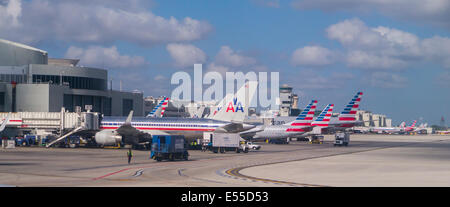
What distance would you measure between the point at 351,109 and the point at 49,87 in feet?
189

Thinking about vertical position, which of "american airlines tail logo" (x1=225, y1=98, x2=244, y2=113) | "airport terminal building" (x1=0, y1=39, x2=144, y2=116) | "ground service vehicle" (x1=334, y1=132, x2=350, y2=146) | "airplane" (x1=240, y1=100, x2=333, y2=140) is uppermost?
"airport terminal building" (x1=0, y1=39, x2=144, y2=116)

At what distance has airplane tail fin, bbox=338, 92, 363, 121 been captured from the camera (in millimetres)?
97800

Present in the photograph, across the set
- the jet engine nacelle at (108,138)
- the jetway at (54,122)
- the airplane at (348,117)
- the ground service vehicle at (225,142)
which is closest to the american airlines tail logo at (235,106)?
the ground service vehicle at (225,142)

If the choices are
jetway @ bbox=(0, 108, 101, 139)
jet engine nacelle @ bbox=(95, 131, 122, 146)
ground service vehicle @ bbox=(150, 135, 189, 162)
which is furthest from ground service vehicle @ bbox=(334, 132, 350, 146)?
ground service vehicle @ bbox=(150, 135, 189, 162)

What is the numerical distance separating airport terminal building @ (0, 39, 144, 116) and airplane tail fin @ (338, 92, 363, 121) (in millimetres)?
47870

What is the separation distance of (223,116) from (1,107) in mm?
47759

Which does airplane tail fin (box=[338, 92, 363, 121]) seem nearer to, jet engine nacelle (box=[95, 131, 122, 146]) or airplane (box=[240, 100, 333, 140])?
airplane (box=[240, 100, 333, 140])

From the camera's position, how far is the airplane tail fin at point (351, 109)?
321 ft

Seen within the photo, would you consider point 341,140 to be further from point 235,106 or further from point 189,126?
point 189,126

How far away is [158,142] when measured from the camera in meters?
45.0
